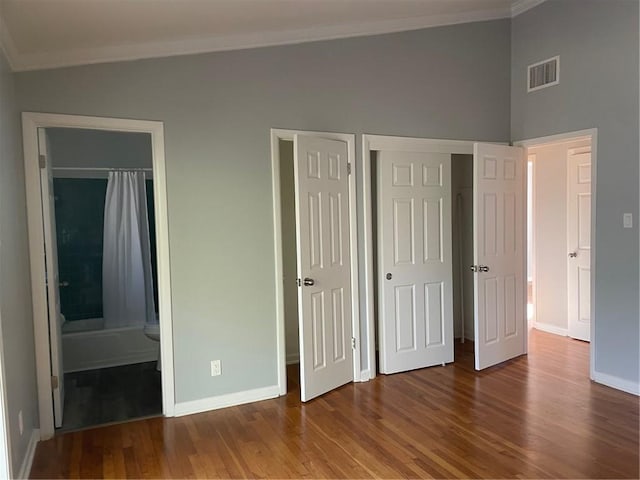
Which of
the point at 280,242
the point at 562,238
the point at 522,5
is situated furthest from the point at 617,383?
the point at 522,5

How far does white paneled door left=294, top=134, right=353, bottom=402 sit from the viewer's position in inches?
147

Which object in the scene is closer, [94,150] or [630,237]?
[630,237]

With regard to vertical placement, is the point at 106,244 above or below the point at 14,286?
above

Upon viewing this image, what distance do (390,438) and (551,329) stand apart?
352 cm

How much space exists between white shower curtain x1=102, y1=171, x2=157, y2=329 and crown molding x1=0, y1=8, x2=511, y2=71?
1.99 meters

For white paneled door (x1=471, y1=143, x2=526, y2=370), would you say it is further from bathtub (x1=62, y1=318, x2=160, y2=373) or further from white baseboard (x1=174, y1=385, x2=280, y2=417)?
bathtub (x1=62, y1=318, x2=160, y2=373)

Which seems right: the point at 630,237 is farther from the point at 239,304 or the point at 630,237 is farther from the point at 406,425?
the point at 239,304

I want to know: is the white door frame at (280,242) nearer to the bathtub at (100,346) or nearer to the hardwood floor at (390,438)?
the hardwood floor at (390,438)

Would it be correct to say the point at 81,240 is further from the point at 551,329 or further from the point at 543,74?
the point at 551,329

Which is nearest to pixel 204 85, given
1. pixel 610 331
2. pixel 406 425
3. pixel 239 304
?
pixel 239 304

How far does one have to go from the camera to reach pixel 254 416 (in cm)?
361

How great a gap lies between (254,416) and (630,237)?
3184mm

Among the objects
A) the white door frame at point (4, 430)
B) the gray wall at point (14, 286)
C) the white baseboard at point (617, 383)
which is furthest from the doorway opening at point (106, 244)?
the white baseboard at point (617, 383)

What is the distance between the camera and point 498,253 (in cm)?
466
